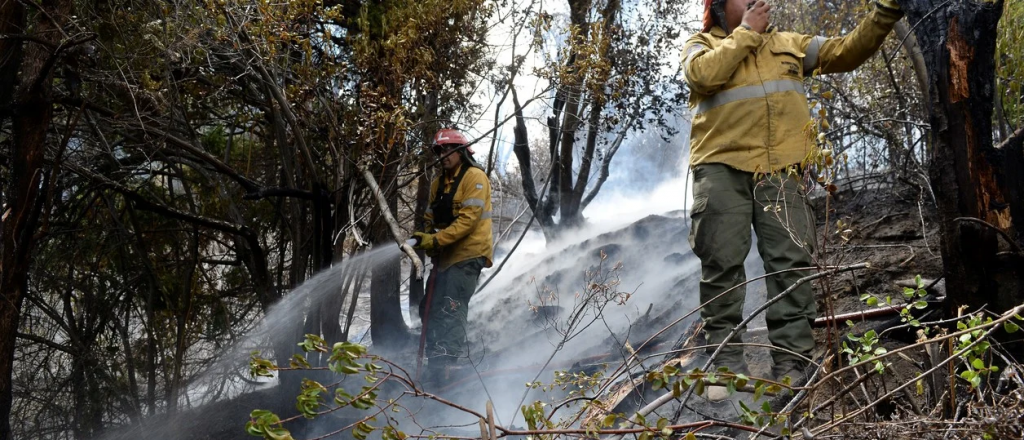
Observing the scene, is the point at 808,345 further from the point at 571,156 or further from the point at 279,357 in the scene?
the point at 571,156

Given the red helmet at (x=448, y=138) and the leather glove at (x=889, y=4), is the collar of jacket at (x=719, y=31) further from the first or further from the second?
the red helmet at (x=448, y=138)

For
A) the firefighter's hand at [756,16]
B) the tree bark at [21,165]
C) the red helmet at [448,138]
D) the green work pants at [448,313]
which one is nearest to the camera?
the firefighter's hand at [756,16]

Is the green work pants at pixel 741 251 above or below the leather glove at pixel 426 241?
below

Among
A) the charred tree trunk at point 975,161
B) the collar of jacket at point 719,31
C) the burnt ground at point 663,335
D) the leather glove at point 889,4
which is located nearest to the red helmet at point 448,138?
the burnt ground at point 663,335

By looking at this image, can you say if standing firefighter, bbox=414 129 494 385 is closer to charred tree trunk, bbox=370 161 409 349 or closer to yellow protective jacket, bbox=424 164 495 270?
yellow protective jacket, bbox=424 164 495 270

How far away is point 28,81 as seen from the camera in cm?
423

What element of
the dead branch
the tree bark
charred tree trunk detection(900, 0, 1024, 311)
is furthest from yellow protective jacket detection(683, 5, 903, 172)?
the tree bark

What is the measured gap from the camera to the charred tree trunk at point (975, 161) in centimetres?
321

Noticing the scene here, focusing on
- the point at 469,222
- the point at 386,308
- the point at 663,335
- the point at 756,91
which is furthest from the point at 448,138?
the point at 756,91

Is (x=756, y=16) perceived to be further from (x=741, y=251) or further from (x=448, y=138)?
(x=448, y=138)

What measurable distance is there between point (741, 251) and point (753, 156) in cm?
45

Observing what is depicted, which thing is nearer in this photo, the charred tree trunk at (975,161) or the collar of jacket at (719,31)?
the charred tree trunk at (975,161)

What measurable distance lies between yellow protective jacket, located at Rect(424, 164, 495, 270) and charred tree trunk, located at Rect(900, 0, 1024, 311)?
3359 millimetres

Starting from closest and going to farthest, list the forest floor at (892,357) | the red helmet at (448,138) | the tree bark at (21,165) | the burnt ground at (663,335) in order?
the forest floor at (892,357)
the burnt ground at (663,335)
the tree bark at (21,165)
the red helmet at (448,138)
